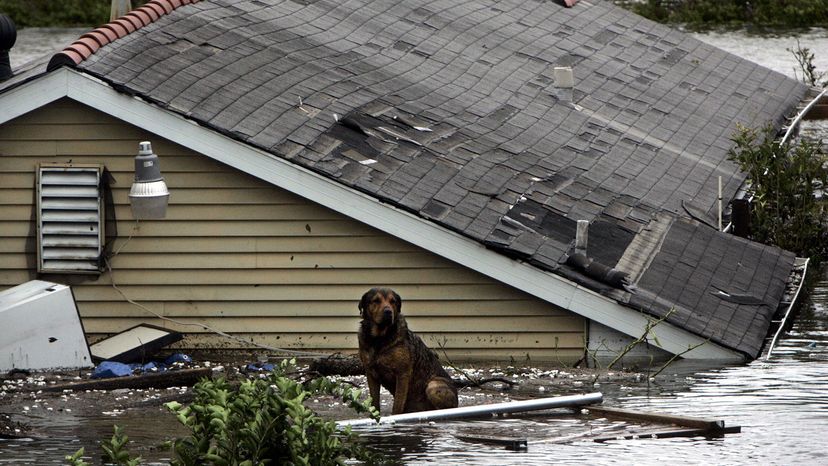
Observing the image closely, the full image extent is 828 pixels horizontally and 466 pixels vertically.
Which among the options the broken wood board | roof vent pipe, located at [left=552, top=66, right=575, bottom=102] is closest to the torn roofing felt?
roof vent pipe, located at [left=552, top=66, right=575, bottom=102]

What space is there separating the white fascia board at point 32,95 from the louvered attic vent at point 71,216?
0.63 m

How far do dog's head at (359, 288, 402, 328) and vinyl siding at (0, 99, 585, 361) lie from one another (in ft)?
11.1

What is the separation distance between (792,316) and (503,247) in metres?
3.26

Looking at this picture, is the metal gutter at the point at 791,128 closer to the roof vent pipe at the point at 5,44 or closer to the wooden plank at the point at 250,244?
the wooden plank at the point at 250,244

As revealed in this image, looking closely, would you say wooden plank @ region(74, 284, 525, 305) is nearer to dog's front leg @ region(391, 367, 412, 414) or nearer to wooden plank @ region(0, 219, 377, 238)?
wooden plank @ region(0, 219, 377, 238)

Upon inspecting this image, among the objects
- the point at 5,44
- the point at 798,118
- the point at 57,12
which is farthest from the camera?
the point at 57,12

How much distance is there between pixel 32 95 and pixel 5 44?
9.79 feet

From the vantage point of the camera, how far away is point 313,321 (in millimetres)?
14180

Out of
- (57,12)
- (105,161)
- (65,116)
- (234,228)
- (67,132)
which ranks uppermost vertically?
(57,12)

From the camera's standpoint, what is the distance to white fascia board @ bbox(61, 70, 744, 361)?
13.3 meters

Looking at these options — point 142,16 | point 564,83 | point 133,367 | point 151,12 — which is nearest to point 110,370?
point 133,367

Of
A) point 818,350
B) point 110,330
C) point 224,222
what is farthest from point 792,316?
point 110,330

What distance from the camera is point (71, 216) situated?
14320mm

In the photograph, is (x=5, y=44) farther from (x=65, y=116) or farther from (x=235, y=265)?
(x=235, y=265)
